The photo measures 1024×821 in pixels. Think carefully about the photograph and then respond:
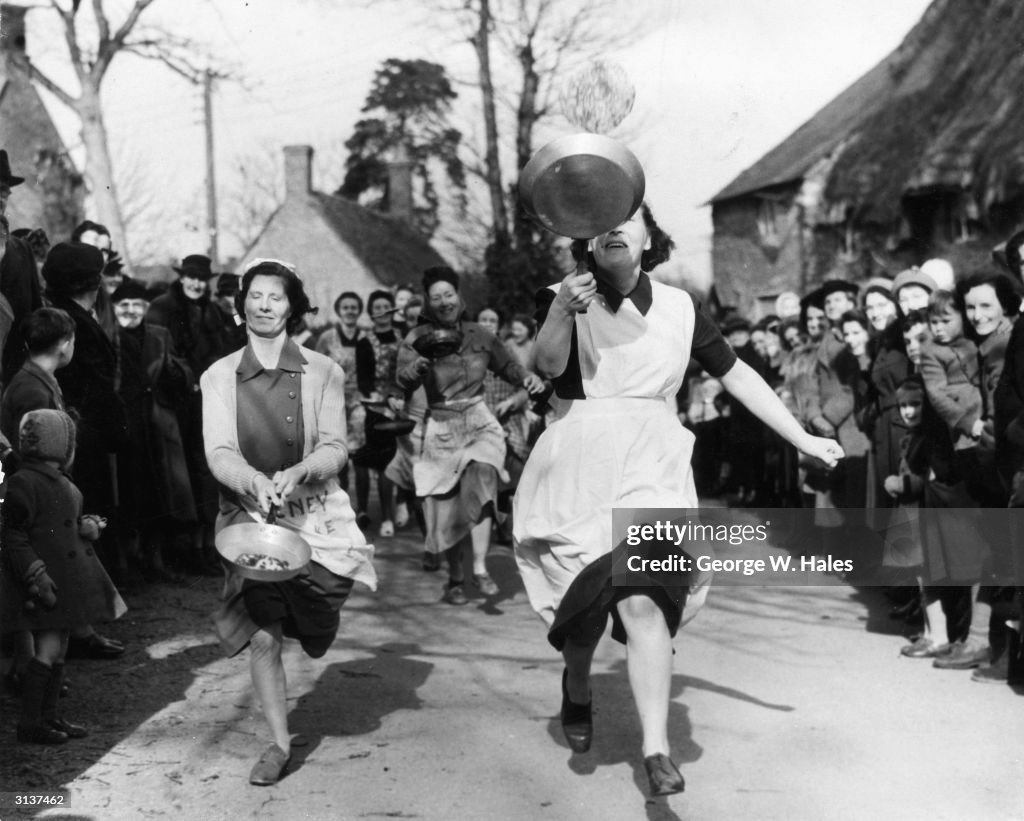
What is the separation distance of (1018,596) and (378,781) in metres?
3.09

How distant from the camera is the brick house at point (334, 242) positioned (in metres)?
40.6

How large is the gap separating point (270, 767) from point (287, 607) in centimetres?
58

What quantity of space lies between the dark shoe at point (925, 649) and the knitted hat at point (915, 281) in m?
2.36

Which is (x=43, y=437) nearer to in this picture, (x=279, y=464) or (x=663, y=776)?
(x=279, y=464)

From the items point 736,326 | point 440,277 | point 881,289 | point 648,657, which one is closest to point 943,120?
point 736,326

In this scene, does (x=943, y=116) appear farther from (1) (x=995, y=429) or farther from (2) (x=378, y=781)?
(2) (x=378, y=781)

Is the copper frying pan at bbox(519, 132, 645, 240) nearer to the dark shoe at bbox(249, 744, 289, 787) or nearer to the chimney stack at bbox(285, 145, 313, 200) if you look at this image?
the dark shoe at bbox(249, 744, 289, 787)

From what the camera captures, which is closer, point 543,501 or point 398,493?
point 543,501

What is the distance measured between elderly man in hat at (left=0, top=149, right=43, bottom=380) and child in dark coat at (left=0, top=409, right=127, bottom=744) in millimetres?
368

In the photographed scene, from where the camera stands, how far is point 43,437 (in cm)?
520

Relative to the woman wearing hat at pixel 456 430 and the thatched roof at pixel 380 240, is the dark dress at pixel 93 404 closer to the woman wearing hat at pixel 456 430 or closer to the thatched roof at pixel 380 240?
the woman wearing hat at pixel 456 430

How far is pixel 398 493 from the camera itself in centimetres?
1200

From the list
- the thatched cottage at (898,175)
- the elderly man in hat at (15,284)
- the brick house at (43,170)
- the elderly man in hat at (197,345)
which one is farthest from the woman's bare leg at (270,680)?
the brick house at (43,170)

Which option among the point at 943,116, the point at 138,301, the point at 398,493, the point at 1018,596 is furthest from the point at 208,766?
the point at 943,116
